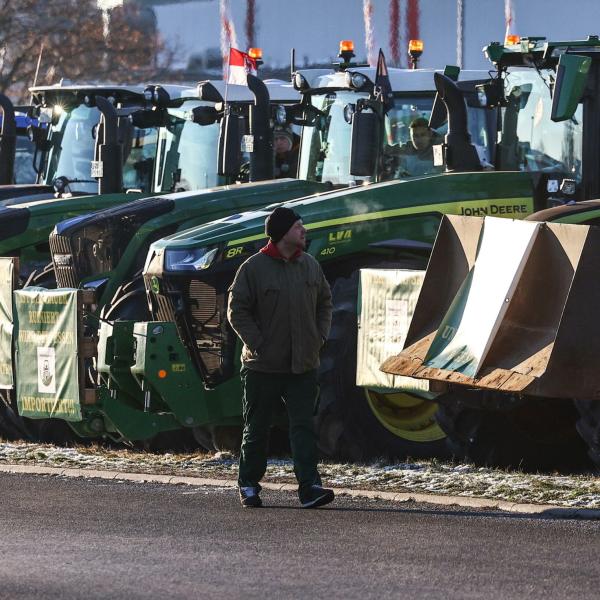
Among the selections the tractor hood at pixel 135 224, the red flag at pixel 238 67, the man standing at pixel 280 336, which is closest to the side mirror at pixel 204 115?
the red flag at pixel 238 67

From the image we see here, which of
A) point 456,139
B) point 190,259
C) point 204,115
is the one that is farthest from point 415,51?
point 190,259

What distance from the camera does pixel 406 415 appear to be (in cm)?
1375

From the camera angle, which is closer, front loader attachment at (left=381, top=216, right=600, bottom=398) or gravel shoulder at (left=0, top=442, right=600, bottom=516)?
front loader attachment at (left=381, top=216, right=600, bottom=398)

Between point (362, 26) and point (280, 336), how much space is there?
43.6ft

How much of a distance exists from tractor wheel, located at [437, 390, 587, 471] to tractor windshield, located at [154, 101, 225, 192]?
687cm

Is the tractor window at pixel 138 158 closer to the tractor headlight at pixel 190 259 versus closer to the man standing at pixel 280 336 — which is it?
the tractor headlight at pixel 190 259

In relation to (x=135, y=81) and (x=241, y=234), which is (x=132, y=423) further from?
(x=135, y=81)

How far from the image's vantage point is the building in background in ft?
69.8

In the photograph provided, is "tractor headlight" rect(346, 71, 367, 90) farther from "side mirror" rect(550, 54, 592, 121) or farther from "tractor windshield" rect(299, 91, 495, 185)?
"side mirror" rect(550, 54, 592, 121)

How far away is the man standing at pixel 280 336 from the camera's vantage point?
1153cm

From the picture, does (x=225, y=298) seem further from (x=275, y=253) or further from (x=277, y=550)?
(x=277, y=550)

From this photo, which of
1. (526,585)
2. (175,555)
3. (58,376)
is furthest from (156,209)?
(526,585)

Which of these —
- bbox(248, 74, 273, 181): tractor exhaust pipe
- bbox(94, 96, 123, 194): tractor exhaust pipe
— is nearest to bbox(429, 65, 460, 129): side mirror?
bbox(248, 74, 273, 181): tractor exhaust pipe

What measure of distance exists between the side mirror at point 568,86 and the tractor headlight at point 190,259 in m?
2.70
